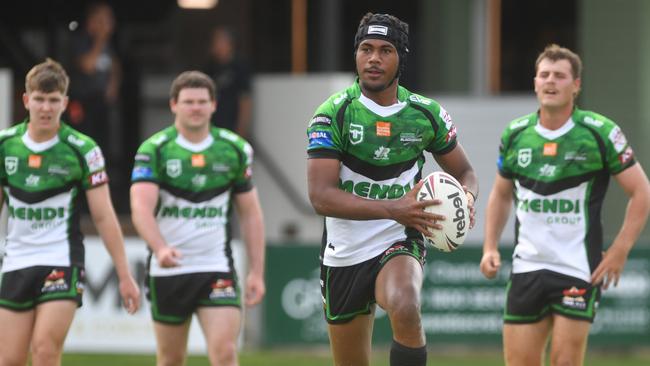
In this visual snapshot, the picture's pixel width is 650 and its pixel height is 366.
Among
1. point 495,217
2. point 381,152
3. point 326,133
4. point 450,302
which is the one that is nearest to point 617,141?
point 495,217

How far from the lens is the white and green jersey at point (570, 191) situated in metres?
8.73

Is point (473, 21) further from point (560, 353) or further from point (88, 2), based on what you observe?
point (560, 353)

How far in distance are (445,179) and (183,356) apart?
2.75 meters

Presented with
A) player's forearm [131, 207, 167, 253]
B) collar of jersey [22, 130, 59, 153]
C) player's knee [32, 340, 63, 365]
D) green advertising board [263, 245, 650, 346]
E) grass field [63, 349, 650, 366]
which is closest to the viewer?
player's knee [32, 340, 63, 365]

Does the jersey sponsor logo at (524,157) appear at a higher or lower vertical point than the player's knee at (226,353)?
higher


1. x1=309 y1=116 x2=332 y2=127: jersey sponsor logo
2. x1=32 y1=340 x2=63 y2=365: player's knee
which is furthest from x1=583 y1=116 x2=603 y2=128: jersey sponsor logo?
x1=32 y1=340 x2=63 y2=365: player's knee

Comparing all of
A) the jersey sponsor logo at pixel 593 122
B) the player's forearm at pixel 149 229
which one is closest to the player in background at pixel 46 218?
the player's forearm at pixel 149 229

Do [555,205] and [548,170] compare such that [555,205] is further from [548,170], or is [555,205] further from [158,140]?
[158,140]

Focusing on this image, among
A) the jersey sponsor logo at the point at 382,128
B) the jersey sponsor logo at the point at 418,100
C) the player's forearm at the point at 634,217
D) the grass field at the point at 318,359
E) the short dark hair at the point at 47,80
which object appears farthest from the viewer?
the grass field at the point at 318,359

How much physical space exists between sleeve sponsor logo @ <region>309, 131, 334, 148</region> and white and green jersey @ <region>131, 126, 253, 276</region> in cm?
206

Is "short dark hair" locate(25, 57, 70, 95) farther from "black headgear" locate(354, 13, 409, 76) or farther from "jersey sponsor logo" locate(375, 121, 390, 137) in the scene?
"jersey sponsor logo" locate(375, 121, 390, 137)

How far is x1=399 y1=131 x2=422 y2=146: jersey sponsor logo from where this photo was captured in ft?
25.1

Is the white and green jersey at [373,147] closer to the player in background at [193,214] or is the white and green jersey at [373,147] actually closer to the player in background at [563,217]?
the player in background at [563,217]

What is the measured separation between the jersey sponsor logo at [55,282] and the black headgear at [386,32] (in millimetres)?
2459
